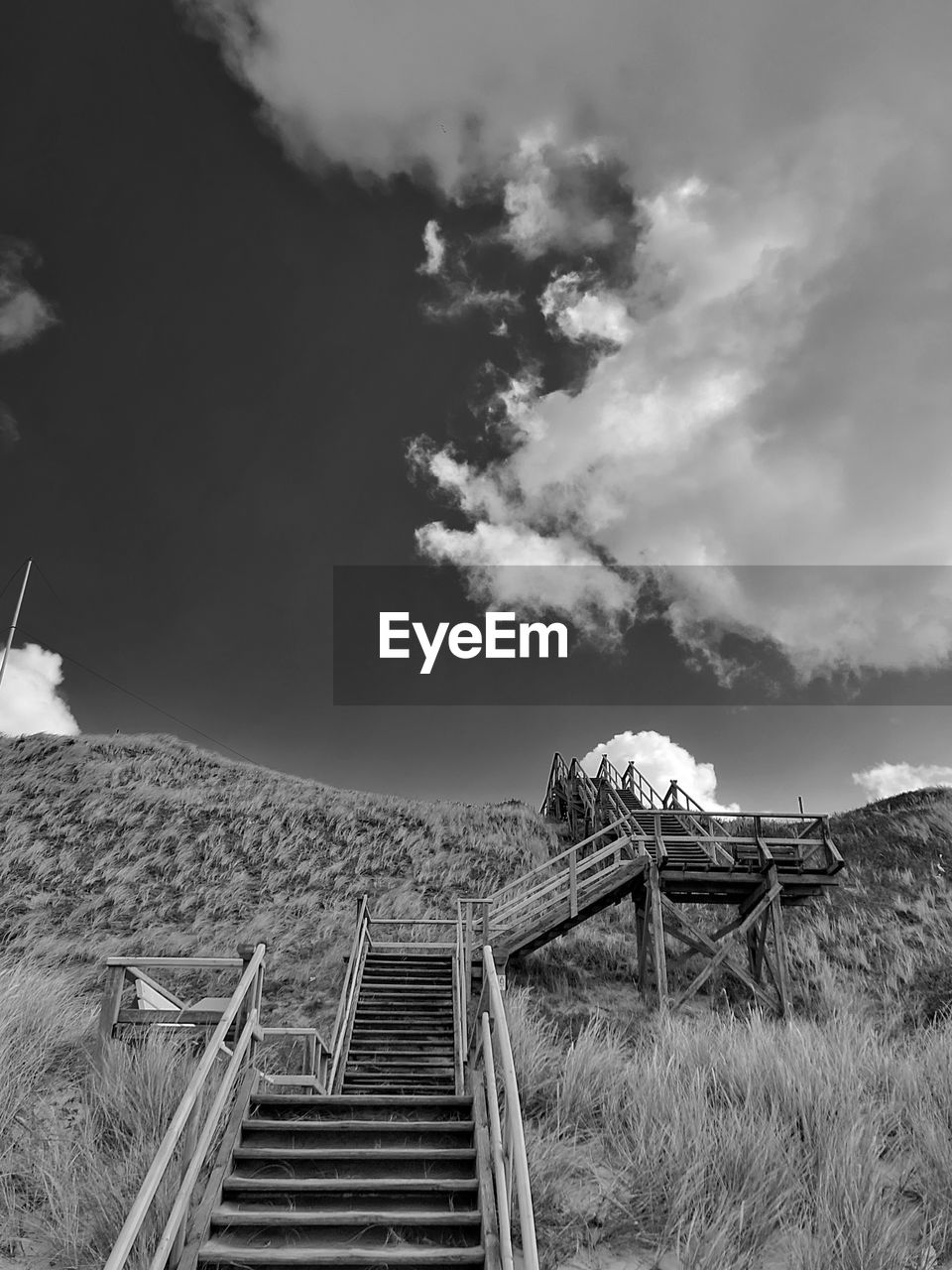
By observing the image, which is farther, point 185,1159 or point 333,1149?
point 333,1149

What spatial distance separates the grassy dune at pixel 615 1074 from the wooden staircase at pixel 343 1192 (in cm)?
62

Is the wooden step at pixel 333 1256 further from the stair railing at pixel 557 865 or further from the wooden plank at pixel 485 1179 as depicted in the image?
the stair railing at pixel 557 865

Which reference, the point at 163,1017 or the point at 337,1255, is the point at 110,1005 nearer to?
the point at 163,1017

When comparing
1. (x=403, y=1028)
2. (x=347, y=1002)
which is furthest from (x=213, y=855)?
(x=403, y=1028)

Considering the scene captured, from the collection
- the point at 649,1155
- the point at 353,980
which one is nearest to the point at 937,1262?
the point at 649,1155

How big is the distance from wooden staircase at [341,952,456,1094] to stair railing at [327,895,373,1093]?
0.20 metres

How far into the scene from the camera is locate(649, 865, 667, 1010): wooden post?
1415cm

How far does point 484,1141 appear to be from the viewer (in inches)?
202

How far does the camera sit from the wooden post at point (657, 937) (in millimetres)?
14148

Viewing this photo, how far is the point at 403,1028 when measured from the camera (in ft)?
39.8

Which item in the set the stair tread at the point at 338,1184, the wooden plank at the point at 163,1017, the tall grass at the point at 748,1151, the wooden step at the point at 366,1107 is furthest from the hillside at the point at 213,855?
the stair tread at the point at 338,1184

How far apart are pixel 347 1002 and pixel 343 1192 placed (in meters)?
7.65

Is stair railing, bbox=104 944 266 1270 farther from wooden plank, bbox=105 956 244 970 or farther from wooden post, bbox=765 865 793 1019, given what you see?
wooden post, bbox=765 865 793 1019

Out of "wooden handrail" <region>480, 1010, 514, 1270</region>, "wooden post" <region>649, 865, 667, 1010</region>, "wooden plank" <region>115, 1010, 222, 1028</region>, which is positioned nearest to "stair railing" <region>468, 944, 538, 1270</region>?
"wooden handrail" <region>480, 1010, 514, 1270</region>
